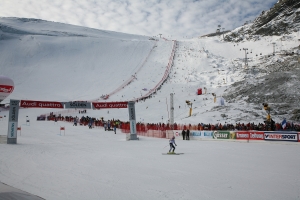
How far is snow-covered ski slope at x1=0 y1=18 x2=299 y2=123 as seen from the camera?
3862 centimetres

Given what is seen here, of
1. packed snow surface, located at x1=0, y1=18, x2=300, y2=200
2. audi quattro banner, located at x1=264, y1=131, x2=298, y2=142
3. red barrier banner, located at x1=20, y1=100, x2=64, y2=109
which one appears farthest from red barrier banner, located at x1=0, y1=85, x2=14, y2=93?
audi quattro banner, located at x1=264, y1=131, x2=298, y2=142

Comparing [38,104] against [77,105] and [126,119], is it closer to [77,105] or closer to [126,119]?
[77,105]

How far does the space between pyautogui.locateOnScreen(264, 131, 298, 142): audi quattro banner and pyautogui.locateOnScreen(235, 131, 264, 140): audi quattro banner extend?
46 centimetres

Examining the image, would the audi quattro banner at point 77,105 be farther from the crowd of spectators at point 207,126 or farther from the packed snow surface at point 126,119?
the crowd of spectators at point 207,126

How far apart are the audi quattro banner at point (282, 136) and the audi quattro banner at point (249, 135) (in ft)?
1.52

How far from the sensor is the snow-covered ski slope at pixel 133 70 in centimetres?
3862

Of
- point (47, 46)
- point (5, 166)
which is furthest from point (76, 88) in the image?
point (5, 166)

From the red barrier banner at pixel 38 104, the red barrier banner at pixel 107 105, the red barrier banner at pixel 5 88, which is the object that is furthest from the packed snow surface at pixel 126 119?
the red barrier banner at pixel 5 88

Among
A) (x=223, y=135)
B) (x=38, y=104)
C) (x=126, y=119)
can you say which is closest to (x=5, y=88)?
(x=38, y=104)

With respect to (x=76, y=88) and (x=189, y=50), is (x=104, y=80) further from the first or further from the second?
(x=189, y=50)

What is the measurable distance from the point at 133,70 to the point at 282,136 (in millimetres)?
45802

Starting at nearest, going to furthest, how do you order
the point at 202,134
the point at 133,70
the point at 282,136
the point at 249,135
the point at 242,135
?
the point at 282,136 < the point at 249,135 < the point at 242,135 < the point at 202,134 < the point at 133,70

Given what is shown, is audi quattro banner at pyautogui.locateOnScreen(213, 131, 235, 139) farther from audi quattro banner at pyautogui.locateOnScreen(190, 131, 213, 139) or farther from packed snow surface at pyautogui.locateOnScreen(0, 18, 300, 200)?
packed snow surface at pyautogui.locateOnScreen(0, 18, 300, 200)

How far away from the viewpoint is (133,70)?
62.2m
